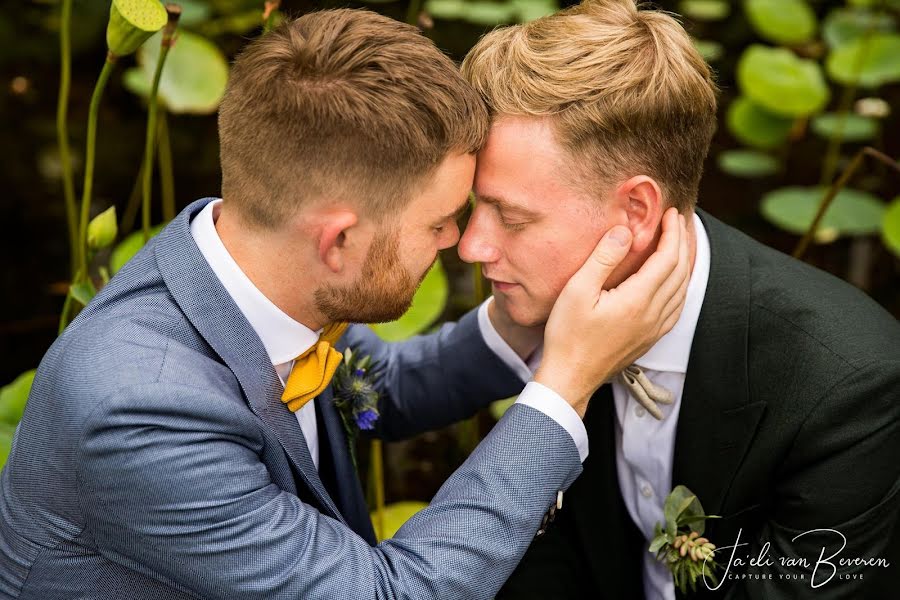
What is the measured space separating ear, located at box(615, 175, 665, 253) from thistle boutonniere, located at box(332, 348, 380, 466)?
662 millimetres

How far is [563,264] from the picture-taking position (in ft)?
6.42

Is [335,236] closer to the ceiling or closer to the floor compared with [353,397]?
closer to the ceiling

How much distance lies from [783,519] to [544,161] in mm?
897

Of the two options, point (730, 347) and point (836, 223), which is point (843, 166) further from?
point (730, 347)

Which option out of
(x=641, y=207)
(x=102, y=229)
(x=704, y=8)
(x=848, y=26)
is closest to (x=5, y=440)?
(x=102, y=229)

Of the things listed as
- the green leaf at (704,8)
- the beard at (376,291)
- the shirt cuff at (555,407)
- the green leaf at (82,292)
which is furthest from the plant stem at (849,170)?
the green leaf at (704,8)

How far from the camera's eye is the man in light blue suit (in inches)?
60.5

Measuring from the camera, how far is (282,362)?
1.88m

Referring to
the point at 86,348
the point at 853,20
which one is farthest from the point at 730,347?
the point at 853,20

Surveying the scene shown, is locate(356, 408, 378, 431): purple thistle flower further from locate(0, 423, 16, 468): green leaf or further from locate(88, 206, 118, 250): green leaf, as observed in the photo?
locate(0, 423, 16, 468): green leaf

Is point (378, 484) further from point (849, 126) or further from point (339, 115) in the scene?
point (849, 126)

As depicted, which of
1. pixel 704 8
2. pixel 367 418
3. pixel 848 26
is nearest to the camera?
pixel 367 418

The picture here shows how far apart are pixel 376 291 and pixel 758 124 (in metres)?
3.10

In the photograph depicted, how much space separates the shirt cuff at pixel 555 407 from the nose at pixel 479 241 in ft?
1.10
